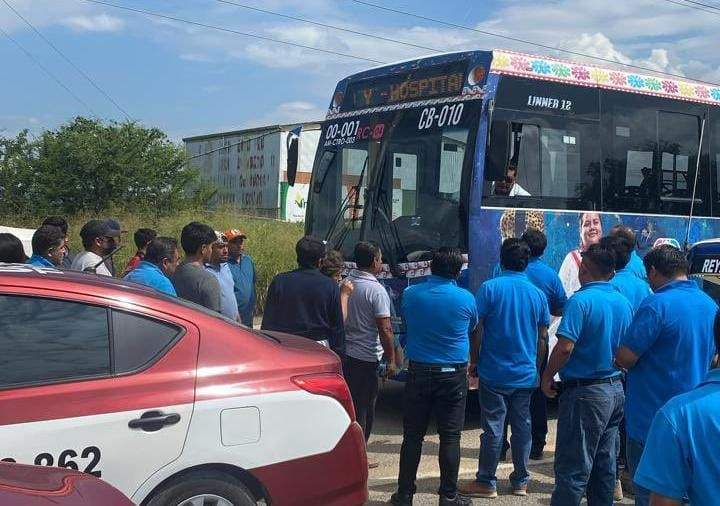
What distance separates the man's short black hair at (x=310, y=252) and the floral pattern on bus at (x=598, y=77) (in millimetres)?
3145

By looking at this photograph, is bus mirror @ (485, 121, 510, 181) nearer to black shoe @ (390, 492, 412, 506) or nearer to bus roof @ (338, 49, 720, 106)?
bus roof @ (338, 49, 720, 106)

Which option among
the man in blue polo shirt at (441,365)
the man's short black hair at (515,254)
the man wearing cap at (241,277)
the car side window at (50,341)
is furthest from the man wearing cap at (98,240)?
the man's short black hair at (515,254)

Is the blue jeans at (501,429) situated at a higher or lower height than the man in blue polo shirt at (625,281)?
lower

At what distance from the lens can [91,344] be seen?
3.77m

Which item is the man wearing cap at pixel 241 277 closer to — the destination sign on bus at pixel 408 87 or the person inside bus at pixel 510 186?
the destination sign on bus at pixel 408 87

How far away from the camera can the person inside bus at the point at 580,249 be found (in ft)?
27.7

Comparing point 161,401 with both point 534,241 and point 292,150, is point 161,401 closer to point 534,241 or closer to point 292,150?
point 534,241

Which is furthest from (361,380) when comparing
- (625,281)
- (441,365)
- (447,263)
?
(625,281)

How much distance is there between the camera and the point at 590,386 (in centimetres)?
484

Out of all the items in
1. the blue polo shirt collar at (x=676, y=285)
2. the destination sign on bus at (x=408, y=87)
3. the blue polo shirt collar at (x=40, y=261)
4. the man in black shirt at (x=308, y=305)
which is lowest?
the man in black shirt at (x=308, y=305)

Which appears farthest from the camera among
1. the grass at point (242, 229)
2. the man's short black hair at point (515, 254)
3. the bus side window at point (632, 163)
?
the grass at point (242, 229)

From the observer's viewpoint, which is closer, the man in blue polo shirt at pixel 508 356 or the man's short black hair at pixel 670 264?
the man's short black hair at pixel 670 264

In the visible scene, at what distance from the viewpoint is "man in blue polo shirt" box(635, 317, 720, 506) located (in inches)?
87.0

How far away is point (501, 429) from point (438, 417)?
0.64 m
